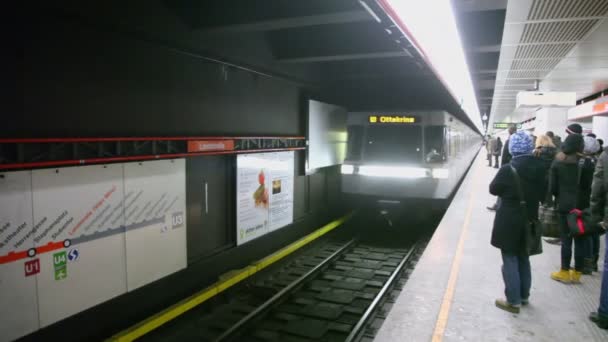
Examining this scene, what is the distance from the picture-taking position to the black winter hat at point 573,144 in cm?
462

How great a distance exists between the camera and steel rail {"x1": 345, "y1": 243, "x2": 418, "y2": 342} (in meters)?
5.20

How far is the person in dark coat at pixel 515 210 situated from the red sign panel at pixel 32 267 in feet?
13.7

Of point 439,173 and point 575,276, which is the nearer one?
point 575,276

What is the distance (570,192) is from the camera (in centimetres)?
470

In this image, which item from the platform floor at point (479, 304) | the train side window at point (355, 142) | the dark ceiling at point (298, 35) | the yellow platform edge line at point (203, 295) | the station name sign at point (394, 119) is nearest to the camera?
the platform floor at point (479, 304)

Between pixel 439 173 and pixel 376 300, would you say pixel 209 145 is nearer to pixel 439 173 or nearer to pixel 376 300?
pixel 376 300

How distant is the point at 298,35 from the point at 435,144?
4.06 meters

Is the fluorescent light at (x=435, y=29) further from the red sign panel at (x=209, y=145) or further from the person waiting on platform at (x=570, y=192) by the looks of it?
the red sign panel at (x=209, y=145)

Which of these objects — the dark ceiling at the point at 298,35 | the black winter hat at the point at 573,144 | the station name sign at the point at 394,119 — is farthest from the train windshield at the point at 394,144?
the black winter hat at the point at 573,144

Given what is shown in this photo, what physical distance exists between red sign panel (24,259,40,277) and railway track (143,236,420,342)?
1.61m

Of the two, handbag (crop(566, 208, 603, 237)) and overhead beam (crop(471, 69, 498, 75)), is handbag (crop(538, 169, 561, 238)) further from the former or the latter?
overhead beam (crop(471, 69, 498, 75))

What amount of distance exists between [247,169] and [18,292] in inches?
152

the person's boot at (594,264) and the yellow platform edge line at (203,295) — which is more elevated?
the person's boot at (594,264)

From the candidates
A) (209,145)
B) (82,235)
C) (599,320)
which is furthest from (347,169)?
(599,320)
